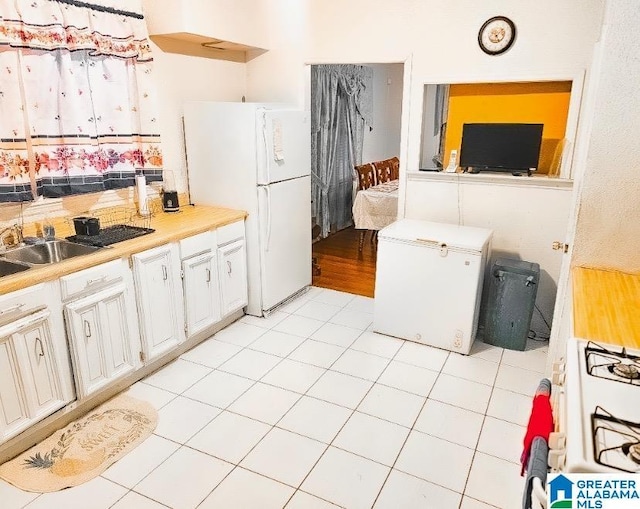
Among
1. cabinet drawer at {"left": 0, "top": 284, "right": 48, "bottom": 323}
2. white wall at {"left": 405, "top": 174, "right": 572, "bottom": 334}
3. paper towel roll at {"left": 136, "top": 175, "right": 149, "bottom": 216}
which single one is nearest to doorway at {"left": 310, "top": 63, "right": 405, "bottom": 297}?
white wall at {"left": 405, "top": 174, "right": 572, "bottom": 334}

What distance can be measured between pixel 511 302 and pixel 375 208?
2148mm

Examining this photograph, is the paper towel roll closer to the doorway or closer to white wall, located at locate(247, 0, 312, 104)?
white wall, located at locate(247, 0, 312, 104)

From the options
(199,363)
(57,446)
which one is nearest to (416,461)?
(199,363)

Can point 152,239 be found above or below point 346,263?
above

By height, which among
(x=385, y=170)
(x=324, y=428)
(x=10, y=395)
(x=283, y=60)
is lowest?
(x=324, y=428)

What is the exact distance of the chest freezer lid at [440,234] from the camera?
3107mm

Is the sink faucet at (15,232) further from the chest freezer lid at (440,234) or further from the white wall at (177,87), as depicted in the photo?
the chest freezer lid at (440,234)

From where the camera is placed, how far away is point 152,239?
2.77m

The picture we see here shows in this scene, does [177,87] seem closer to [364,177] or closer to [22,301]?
[22,301]

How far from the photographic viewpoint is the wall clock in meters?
3.17

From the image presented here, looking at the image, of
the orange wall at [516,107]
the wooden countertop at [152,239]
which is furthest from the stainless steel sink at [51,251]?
the orange wall at [516,107]

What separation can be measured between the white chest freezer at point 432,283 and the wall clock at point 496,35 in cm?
126

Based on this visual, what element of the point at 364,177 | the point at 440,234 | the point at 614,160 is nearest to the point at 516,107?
the point at 440,234

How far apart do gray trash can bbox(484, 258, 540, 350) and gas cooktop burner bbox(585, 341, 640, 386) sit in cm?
A: 178
